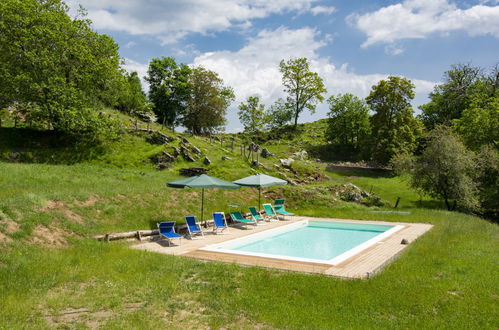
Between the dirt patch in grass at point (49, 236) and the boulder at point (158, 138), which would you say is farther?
the boulder at point (158, 138)

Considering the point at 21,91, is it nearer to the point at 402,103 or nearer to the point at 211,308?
the point at 211,308

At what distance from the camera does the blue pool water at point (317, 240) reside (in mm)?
12555

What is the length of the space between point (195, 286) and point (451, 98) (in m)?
51.7

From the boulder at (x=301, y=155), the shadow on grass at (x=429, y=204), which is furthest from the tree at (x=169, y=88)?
the shadow on grass at (x=429, y=204)

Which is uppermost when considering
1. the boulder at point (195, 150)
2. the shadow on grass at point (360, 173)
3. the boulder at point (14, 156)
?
the boulder at point (195, 150)

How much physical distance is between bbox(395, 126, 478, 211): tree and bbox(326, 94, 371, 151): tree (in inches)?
1018

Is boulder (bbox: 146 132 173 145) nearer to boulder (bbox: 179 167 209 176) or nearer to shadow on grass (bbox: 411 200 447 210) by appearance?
boulder (bbox: 179 167 209 176)

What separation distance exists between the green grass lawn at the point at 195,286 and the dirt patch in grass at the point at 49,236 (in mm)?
64

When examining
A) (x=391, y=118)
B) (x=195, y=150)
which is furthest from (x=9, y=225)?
(x=391, y=118)

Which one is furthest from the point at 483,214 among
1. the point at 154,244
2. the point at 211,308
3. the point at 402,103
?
the point at 211,308

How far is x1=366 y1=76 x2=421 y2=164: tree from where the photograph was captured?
41.6m

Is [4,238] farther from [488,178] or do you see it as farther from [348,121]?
[348,121]

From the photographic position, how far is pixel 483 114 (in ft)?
103

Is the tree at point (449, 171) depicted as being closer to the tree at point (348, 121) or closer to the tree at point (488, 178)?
the tree at point (488, 178)
